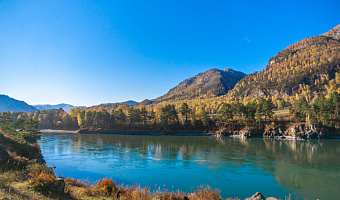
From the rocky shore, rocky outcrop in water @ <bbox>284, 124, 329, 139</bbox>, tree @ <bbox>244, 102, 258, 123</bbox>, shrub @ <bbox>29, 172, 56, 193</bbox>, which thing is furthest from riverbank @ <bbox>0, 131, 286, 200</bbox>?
tree @ <bbox>244, 102, 258, 123</bbox>

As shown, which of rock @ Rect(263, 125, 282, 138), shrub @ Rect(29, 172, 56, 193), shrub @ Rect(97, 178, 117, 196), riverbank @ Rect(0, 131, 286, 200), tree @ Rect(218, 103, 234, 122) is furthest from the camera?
tree @ Rect(218, 103, 234, 122)

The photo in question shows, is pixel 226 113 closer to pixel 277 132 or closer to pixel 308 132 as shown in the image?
pixel 277 132

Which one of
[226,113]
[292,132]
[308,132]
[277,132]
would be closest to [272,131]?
[277,132]

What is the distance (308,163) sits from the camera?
30141 mm

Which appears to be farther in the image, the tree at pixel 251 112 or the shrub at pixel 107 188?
the tree at pixel 251 112

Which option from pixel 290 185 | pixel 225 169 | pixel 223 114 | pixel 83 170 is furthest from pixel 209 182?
pixel 223 114

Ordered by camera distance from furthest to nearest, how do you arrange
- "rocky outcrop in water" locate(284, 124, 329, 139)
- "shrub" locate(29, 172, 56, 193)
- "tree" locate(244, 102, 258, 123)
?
"tree" locate(244, 102, 258, 123) < "rocky outcrop in water" locate(284, 124, 329, 139) < "shrub" locate(29, 172, 56, 193)

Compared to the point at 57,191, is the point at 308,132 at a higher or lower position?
lower

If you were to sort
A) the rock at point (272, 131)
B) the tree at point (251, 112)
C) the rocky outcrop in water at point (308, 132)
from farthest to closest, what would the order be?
the tree at point (251, 112)
the rock at point (272, 131)
the rocky outcrop in water at point (308, 132)

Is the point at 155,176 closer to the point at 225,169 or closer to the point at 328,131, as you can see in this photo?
the point at 225,169

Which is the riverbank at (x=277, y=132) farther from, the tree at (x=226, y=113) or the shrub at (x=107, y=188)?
the shrub at (x=107, y=188)

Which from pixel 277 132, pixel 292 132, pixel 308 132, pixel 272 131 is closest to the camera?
pixel 308 132

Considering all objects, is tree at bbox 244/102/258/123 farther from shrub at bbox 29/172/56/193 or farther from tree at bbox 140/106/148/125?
shrub at bbox 29/172/56/193

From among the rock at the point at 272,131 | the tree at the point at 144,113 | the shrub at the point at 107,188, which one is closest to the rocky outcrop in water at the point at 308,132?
the rock at the point at 272,131
